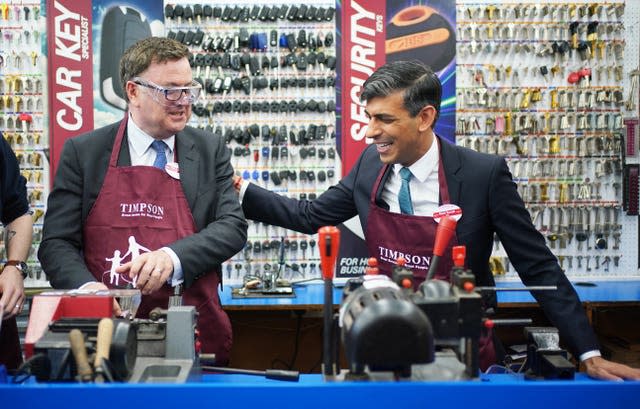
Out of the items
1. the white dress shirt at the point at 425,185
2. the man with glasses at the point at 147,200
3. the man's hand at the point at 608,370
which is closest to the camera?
the man's hand at the point at 608,370

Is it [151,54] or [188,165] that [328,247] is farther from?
[151,54]

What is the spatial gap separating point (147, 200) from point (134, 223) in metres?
0.10

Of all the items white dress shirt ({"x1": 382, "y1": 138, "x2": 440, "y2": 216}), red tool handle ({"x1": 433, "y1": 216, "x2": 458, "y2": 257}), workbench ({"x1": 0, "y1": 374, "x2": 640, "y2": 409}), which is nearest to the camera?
workbench ({"x1": 0, "y1": 374, "x2": 640, "y2": 409})

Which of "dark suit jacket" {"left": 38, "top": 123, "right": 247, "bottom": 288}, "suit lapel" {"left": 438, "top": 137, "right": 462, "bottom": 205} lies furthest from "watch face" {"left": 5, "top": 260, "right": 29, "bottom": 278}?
"suit lapel" {"left": 438, "top": 137, "right": 462, "bottom": 205}

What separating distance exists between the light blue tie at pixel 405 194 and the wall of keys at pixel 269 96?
1983mm

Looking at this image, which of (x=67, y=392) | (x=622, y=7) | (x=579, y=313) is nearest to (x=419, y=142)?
(x=579, y=313)

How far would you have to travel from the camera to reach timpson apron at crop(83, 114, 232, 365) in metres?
2.40

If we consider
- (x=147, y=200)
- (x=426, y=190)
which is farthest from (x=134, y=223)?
(x=426, y=190)

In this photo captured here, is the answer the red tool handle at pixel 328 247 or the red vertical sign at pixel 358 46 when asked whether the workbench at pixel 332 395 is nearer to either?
the red tool handle at pixel 328 247

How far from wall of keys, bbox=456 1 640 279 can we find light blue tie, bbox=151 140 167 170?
2.71 metres

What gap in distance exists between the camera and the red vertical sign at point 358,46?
15.1ft

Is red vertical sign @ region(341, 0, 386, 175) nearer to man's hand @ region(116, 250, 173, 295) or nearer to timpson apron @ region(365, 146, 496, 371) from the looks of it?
timpson apron @ region(365, 146, 496, 371)

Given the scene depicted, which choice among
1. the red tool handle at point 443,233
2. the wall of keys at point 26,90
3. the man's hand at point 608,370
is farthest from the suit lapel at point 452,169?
the wall of keys at point 26,90

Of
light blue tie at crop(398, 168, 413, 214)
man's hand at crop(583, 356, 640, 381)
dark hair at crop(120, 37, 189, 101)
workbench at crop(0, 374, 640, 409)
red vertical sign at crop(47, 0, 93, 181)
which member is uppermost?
red vertical sign at crop(47, 0, 93, 181)
